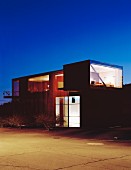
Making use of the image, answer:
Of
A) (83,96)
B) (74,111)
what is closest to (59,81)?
(74,111)

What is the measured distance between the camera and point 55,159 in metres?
13.9

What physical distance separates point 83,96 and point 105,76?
429cm

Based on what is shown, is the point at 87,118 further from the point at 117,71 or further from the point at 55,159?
→ the point at 55,159

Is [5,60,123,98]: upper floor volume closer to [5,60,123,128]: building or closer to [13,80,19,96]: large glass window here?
[5,60,123,128]: building

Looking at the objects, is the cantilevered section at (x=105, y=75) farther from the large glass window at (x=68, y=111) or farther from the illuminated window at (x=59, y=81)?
the illuminated window at (x=59, y=81)

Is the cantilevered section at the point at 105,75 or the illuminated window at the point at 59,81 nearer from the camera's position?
the cantilevered section at the point at 105,75

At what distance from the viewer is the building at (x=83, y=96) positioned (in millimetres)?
34656

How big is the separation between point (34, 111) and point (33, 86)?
20.3ft

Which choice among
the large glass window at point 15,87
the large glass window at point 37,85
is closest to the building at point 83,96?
the large glass window at point 37,85

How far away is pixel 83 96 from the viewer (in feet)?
115

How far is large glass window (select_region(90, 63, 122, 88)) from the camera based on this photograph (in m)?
35.0

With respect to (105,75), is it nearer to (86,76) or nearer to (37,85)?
(86,76)

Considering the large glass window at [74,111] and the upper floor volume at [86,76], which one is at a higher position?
the upper floor volume at [86,76]

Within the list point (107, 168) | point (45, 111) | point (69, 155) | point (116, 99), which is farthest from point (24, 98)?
point (107, 168)
